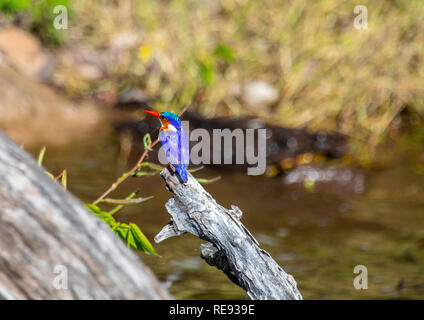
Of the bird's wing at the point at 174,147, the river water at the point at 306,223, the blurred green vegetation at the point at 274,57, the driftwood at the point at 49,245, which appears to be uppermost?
the blurred green vegetation at the point at 274,57

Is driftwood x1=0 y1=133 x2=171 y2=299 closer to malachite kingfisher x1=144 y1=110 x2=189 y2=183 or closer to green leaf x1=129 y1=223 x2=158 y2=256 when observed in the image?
malachite kingfisher x1=144 y1=110 x2=189 y2=183

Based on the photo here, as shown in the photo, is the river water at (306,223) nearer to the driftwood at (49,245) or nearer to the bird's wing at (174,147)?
the bird's wing at (174,147)

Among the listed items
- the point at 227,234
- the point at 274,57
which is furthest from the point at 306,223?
the point at 227,234

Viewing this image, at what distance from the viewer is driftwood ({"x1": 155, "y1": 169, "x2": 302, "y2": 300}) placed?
2102mm

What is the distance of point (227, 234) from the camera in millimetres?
2117

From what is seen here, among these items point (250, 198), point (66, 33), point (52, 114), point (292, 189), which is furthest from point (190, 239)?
point (66, 33)

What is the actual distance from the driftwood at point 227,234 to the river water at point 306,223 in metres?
1.60

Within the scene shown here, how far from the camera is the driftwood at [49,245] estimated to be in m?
1.65

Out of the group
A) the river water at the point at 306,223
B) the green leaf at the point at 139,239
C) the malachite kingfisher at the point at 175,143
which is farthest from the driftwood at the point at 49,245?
the river water at the point at 306,223

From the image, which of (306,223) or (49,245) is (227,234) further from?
(306,223)

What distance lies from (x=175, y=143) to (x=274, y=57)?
569 cm

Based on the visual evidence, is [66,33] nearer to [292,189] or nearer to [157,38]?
[157,38]

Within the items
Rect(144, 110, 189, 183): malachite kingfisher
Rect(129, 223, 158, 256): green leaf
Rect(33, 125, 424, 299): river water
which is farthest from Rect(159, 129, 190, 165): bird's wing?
Rect(33, 125, 424, 299): river water

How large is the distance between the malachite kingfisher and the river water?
1.75 meters
